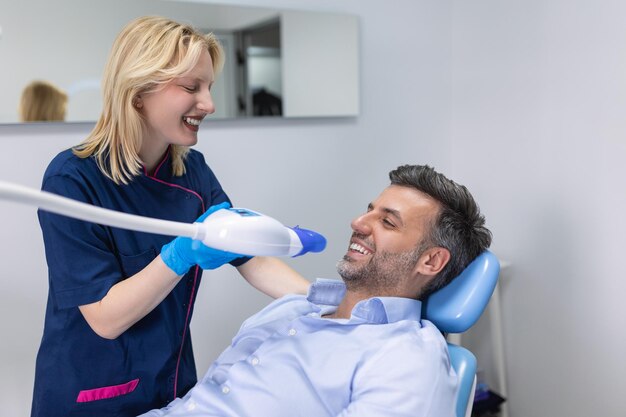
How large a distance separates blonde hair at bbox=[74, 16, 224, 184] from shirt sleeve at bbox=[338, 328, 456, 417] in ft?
1.93

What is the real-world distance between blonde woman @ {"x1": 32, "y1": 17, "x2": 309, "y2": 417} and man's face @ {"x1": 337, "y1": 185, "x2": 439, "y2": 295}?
360 mm

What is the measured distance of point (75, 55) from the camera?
169 centimetres

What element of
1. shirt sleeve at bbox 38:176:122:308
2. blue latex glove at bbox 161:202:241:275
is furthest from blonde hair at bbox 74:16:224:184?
blue latex glove at bbox 161:202:241:275

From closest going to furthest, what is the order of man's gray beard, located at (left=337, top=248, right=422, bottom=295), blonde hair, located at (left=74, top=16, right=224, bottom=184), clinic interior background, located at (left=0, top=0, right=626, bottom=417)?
blonde hair, located at (left=74, top=16, right=224, bottom=184) < man's gray beard, located at (left=337, top=248, right=422, bottom=295) < clinic interior background, located at (left=0, top=0, right=626, bottom=417)

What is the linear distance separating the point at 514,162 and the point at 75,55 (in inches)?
56.2

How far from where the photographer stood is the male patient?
1114 mm

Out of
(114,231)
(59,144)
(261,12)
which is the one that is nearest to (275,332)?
(114,231)

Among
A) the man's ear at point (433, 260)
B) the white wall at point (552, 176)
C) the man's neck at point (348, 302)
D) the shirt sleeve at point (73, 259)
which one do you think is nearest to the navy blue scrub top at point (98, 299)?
the shirt sleeve at point (73, 259)

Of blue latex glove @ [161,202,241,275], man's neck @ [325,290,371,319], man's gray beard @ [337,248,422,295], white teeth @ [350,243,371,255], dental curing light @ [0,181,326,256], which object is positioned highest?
dental curing light @ [0,181,326,256]

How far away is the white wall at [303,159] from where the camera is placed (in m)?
1.70

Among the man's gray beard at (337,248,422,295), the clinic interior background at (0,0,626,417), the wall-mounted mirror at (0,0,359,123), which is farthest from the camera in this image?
the clinic interior background at (0,0,626,417)

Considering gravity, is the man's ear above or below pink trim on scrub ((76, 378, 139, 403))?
above

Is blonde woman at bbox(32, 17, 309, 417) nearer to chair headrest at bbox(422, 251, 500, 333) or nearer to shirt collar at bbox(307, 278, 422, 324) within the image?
shirt collar at bbox(307, 278, 422, 324)

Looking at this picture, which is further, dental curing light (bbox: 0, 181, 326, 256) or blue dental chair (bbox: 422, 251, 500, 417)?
blue dental chair (bbox: 422, 251, 500, 417)
